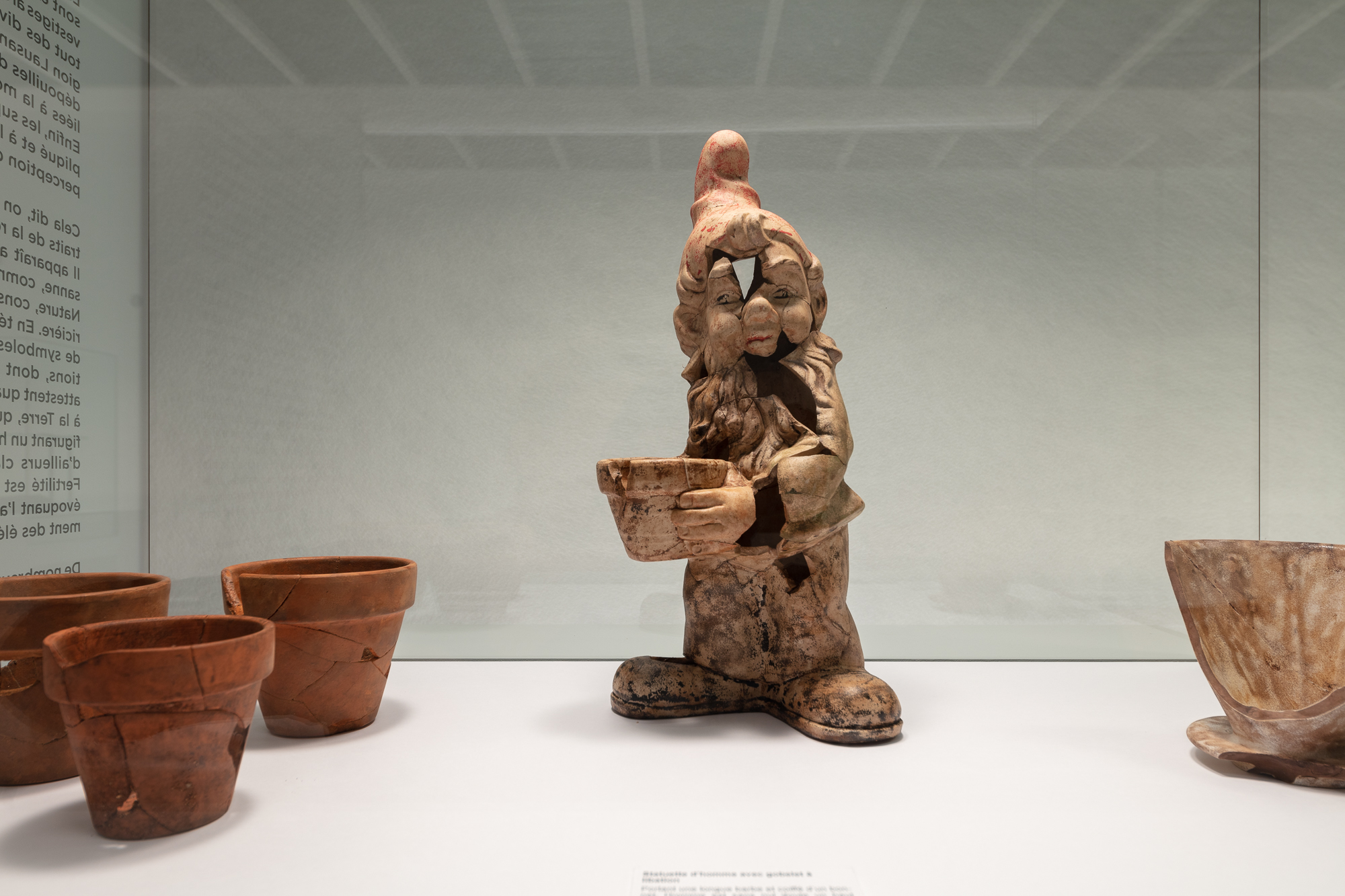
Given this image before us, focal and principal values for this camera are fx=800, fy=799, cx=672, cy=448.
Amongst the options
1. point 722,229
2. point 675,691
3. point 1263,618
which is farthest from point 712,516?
point 1263,618

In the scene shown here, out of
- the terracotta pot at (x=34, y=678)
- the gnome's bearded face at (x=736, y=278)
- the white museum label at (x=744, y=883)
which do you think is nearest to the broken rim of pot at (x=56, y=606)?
the terracotta pot at (x=34, y=678)

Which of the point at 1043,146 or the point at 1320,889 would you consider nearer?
the point at 1320,889

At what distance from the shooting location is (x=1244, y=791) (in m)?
1.02

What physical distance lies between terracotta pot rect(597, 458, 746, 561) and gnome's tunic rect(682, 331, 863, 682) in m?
0.10

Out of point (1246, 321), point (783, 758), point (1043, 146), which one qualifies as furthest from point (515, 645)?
point (1246, 321)

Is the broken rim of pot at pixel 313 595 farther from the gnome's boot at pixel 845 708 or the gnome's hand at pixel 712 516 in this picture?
the gnome's boot at pixel 845 708

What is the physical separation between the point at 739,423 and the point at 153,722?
88cm

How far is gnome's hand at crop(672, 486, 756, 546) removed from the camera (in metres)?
1.16

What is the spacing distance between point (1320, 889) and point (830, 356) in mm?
889

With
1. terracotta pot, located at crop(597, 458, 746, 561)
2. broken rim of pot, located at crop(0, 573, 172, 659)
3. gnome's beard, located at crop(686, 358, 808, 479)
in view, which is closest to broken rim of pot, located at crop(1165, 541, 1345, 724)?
gnome's beard, located at crop(686, 358, 808, 479)

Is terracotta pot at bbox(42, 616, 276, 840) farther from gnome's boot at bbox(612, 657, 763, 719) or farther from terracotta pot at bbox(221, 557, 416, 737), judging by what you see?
gnome's boot at bbox(612, 657, 763, 719)

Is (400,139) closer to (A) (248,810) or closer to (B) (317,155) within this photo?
(B) (317,155)

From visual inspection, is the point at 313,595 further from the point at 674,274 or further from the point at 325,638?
the point at 674,274

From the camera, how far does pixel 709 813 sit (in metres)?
0.95
